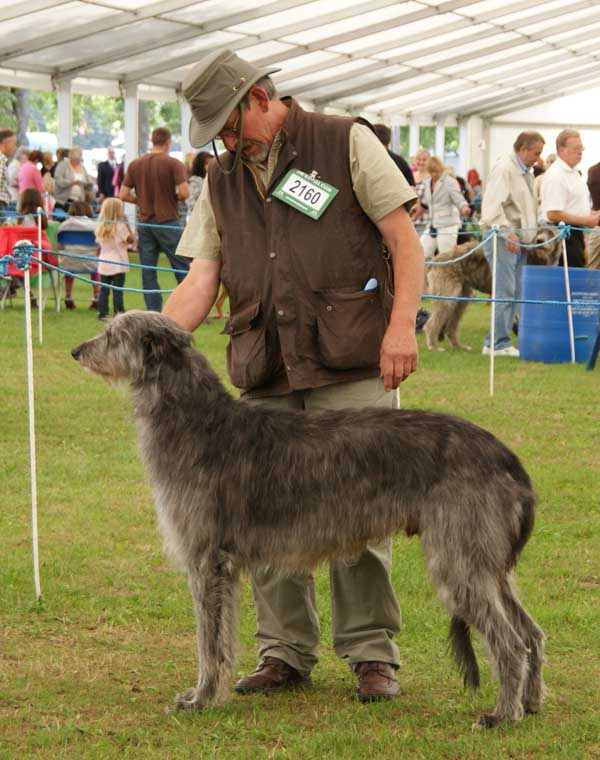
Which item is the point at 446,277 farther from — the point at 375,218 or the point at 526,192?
the point at 375,218

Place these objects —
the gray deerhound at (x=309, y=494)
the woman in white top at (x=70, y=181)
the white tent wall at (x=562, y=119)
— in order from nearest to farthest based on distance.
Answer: the gray deerhound at (x=309, y=494)
the woman in white top at (x=70, y=181)
the white tent wall at (x=562, y=119)

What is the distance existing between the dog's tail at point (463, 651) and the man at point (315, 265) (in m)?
0.31

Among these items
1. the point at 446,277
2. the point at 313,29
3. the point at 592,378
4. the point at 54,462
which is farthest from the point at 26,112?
the point at 54,462

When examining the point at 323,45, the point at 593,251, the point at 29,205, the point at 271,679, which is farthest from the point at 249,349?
the point at 323,45

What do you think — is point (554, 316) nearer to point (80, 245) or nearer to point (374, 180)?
point (80, 245)

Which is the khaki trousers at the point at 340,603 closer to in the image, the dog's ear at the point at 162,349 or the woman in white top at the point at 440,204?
the dog's ear at the point at 162,349

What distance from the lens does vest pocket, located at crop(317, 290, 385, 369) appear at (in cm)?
420

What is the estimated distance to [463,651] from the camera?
4141 millimetres

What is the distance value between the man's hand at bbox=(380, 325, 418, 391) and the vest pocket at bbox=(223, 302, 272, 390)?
0.44 metres

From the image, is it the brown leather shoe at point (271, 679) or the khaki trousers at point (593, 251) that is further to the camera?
the khaki trousers at point (593, 251)

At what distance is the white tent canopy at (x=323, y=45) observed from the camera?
20.2 meters

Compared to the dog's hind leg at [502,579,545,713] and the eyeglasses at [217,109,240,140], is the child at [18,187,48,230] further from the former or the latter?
the dog's hind leg at [502,579,545,713]

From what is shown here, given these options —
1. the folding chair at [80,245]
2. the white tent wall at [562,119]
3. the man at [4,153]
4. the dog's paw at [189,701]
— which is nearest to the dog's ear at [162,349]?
the dog's paw at [189,701]

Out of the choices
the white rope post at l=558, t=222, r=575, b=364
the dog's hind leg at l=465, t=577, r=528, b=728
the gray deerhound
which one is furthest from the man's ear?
the white rope post at l=558, t=222, r=575, b=364
